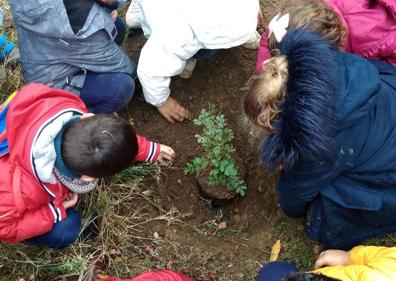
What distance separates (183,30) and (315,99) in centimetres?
86

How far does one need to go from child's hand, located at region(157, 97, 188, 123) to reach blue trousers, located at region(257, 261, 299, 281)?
0.97 meters

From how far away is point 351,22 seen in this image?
2.44m

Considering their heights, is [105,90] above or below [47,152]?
below

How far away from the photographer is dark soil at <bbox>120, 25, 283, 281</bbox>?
265 cm

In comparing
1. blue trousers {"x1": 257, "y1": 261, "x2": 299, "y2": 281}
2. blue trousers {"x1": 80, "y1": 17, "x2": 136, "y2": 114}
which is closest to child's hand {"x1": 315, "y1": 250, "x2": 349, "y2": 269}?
blue trousers {"x1": 257, "y1": 261, "x2": 299, "y2": 281}

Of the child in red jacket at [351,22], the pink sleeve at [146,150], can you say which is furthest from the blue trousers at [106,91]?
the child in red jacket at [351,22]

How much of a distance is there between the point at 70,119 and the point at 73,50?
546mm

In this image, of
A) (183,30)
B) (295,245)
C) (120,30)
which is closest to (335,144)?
(295,245)

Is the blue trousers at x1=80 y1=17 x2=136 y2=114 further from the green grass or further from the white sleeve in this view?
the green grass

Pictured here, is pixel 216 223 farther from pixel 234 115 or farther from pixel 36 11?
pixel 36 11

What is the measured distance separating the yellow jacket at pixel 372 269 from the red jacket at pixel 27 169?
1204 mm

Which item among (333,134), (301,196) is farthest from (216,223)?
(333,134)

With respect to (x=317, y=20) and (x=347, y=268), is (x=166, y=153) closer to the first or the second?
(x=317, y=20)

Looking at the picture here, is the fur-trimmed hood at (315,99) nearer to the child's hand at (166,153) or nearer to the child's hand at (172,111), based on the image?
the child's hand at (166,153)
